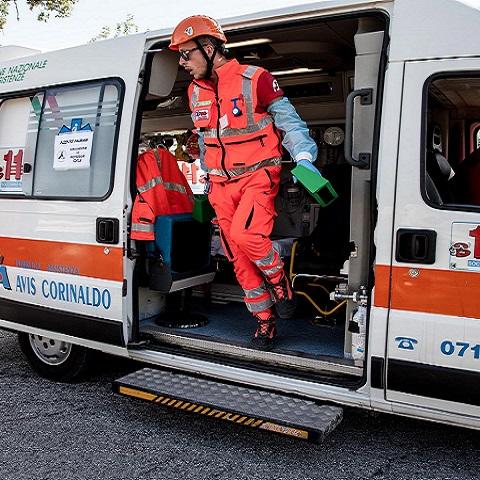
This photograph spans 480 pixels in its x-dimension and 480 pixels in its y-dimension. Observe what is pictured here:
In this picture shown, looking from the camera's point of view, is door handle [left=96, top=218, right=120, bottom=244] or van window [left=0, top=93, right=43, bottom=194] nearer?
door handle [left=96, top=218, right=120, bottom=244]

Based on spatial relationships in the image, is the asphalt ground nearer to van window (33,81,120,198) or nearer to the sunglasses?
van window (33,81,120,198)

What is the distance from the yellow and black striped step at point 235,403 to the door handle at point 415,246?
0.86m

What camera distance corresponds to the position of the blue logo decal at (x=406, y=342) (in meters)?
2.80

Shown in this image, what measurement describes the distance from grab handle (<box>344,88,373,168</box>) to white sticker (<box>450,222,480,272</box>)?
1.84 ft

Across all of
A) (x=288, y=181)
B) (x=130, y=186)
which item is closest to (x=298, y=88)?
(x=288, y=181)

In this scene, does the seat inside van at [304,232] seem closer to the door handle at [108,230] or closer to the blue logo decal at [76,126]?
the door handle at [108,230]

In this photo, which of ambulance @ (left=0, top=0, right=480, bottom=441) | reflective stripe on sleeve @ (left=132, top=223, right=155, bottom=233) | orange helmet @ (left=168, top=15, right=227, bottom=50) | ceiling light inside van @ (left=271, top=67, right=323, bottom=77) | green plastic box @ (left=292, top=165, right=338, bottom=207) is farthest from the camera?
ceiling light inside van @ (left=271, top=67, right=323, bottom=77)

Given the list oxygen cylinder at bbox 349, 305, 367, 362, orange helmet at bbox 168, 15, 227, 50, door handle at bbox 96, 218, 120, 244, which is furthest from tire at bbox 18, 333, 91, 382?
orange helmet at bbox 168, 15, 227, 50

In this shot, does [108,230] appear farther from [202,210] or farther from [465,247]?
[465,247]

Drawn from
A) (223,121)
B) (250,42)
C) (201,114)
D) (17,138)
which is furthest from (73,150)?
(250,42)

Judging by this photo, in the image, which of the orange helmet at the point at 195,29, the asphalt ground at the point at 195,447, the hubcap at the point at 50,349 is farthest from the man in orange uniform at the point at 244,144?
the hubcap at the point at 50,349

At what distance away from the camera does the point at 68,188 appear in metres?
3.99

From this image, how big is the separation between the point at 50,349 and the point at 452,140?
3121 mm

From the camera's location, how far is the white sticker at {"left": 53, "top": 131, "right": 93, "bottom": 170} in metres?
3.91
